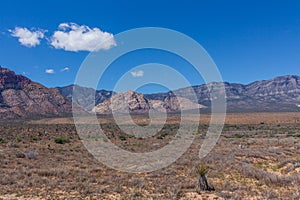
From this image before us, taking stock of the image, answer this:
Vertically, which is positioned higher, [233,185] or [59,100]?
[59,100]

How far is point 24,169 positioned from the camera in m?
12.9

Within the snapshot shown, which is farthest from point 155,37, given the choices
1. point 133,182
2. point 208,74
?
point 133,182

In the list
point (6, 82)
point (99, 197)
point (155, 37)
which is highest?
point (6, 82)

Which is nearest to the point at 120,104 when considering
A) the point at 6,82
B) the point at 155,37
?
the point at 155,37

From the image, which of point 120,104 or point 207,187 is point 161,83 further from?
point 120,104

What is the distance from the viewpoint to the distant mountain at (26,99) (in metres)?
115

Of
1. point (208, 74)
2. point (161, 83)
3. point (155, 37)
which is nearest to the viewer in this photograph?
point (208, 74)

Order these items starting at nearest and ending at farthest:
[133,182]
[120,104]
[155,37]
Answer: [133,182] < [155,37] < [120,104]

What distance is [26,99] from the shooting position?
127312 mm

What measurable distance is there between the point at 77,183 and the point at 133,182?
2.20 m

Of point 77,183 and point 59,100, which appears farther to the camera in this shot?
point 59,100

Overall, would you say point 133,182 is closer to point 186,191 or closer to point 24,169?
point 186,191

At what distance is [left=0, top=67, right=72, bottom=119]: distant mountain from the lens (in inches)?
4547

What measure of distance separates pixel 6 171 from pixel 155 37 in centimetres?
965
